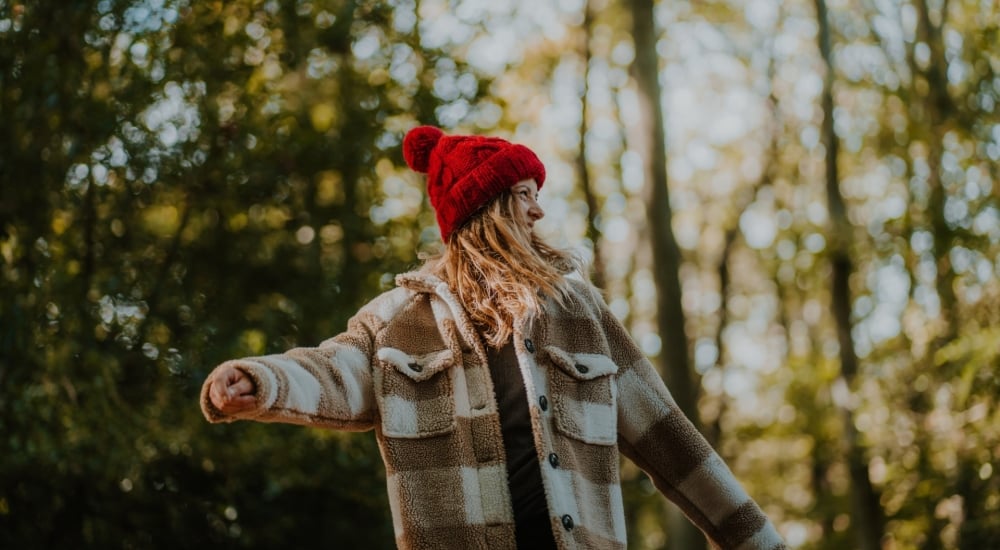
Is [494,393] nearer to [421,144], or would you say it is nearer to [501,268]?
[501,268]

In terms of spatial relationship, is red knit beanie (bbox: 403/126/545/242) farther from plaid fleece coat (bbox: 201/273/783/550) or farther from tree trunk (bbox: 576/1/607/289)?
tree trunk (bbox: 576/1/607/289)

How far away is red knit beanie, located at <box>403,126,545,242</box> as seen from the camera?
311cm

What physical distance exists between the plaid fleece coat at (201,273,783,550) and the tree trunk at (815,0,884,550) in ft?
24.7

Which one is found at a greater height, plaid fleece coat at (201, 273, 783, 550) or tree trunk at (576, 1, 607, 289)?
tree trunk at (576, 1, 607, 289)

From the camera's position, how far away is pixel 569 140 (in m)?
18.8

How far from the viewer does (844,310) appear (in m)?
11.1

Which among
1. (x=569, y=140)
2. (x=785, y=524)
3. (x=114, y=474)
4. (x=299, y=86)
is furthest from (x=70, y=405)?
(x=569, y=140)

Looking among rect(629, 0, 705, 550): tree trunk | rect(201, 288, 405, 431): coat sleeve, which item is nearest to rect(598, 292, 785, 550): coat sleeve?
rect(201, 288, 405, 431): coat sleeve

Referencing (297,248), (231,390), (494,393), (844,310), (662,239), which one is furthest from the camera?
(844,310)

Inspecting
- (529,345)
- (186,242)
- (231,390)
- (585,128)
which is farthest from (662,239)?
(231,390)

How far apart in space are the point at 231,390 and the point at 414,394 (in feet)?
1.90

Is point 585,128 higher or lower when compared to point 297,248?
higher

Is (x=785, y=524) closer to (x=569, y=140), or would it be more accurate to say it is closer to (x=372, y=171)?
(x=569, y=140)

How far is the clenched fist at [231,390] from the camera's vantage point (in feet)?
7.95
